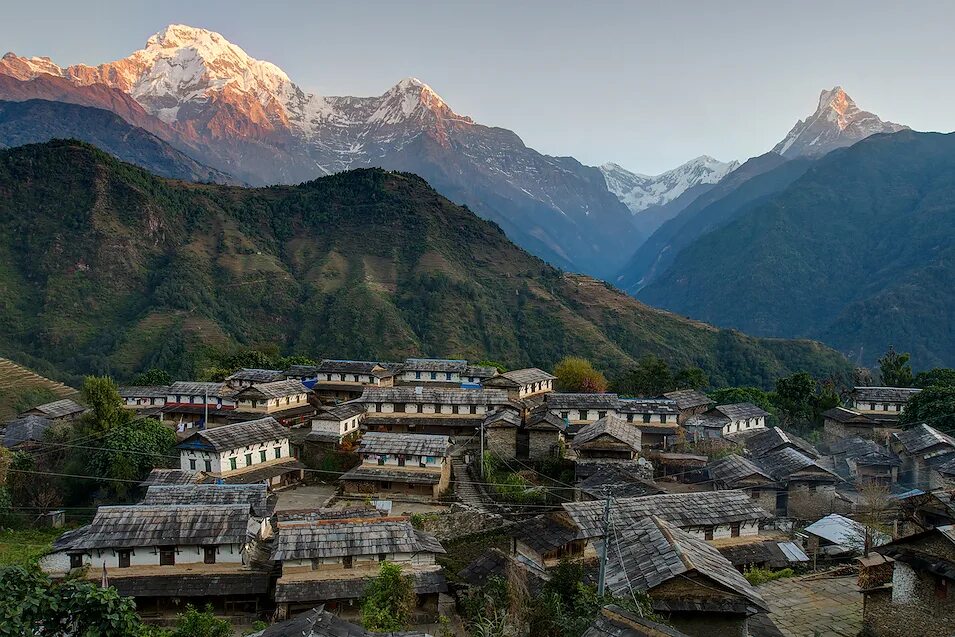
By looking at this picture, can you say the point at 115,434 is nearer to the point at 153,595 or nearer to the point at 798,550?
the point at 153,595

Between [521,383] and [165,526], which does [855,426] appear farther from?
[165,526]

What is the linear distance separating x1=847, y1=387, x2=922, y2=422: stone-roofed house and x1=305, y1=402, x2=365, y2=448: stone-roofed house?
50991mm

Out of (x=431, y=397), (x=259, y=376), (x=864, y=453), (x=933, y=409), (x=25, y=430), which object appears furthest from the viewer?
(x=259, y=376)

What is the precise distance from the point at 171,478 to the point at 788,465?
40071 mm

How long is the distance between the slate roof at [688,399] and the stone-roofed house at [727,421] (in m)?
1.25

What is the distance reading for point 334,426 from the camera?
160 feet

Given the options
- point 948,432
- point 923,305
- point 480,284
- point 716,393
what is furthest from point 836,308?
point 948,432

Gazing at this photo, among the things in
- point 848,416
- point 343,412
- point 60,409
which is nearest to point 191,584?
point 343,412

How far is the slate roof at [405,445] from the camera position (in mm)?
41906

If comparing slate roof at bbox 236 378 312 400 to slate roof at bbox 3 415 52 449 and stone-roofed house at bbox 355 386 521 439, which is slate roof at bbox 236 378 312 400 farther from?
slate roof at bbox 3 415 52 449

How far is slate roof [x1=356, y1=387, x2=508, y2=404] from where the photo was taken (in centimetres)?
5047

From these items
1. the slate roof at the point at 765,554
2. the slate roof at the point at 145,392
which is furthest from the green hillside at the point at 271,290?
the slate roof at the point at 765,554

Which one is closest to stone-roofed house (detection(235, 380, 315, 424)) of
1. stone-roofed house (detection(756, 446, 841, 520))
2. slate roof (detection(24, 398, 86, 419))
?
slate roof (detection(24, 398, 86, 419))

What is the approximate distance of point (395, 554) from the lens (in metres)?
27.0
